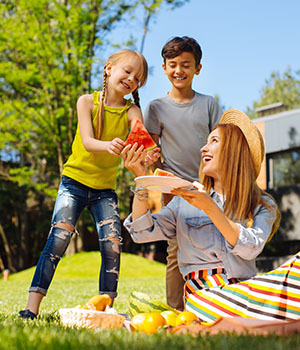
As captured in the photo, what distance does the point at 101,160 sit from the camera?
430cm

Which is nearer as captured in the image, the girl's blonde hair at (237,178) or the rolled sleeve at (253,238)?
the rolled sleeve at (253,238)

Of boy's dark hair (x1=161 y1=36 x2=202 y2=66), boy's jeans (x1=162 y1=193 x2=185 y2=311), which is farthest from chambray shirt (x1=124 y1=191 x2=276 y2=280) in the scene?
boy's dark hair (x1=161 y1=36 x2=202 y2=66)

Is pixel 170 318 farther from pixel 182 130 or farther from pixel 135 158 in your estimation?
pixel 182 130


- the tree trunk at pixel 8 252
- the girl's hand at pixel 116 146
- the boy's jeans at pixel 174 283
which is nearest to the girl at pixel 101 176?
the girl's hand at pixel 116 146

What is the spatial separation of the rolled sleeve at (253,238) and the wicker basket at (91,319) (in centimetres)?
95

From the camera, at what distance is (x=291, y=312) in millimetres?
2748

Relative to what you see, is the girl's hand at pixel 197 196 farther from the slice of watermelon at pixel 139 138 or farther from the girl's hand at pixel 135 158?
the slice of watermelon at pixel 139 138

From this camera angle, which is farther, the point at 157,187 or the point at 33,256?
the point at 33,256

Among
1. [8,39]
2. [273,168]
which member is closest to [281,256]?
[273,168]

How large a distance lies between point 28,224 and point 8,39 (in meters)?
14.6

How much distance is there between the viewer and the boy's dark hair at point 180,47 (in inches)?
177

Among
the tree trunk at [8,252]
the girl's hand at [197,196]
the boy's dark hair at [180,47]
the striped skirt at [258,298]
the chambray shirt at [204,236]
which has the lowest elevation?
the tree trunk at [8,252]

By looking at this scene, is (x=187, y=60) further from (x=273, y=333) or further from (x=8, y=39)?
(x=8, y=39)

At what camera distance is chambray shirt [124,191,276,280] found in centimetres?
326
